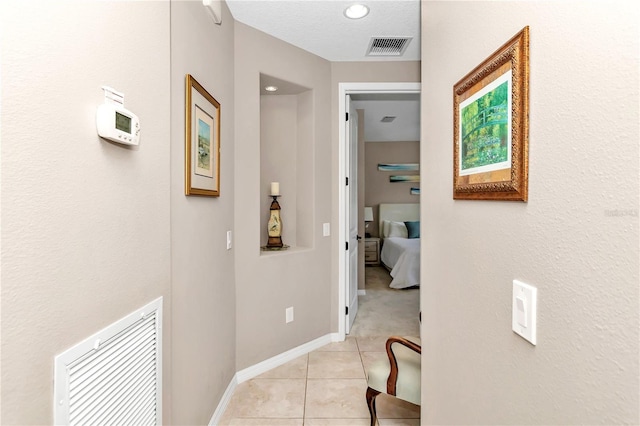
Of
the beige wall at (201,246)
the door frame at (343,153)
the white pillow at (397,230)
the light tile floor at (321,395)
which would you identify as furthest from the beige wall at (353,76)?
the white pillow at (397,230)

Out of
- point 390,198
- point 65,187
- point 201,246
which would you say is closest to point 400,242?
point 390,198

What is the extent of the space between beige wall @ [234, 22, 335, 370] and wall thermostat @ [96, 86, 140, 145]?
4.59ft

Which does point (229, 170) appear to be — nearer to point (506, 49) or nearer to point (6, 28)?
point (6, 28)

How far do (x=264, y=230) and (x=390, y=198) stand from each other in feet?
14.8

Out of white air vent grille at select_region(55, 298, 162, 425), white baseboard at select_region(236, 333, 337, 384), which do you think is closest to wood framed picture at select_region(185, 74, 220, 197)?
white air vent grille at select_region(55, 298, 162, 425)

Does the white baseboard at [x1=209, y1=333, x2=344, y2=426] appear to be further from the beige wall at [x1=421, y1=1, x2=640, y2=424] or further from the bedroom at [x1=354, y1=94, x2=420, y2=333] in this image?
the bedroom at [x1=354, y1=94, x2=420, y2=333]

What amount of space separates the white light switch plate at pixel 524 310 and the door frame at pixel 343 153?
2391 mm

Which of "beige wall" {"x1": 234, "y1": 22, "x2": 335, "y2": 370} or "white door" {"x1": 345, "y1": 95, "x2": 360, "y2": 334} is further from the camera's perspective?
"white door" {"x1": 345, "y1": 95, "x2": 360, "y2": 334}

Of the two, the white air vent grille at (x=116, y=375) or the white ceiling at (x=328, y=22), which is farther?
the white ceiling at (x=328, y=22)

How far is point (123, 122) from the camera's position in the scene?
1.04 m

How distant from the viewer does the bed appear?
5.16 metres

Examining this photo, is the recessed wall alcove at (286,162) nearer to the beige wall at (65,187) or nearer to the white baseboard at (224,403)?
the white baseboard at (224,403)

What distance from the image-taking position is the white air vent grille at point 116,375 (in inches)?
33.7

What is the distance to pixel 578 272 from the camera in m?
0.60
